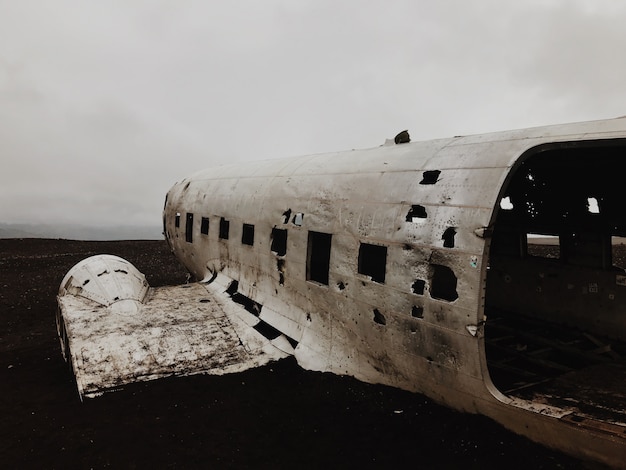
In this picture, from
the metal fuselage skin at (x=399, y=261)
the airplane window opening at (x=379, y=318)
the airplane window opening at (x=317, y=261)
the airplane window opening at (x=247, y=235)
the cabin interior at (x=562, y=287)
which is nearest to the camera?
the metal fuselage skin at (x=399, y=261)

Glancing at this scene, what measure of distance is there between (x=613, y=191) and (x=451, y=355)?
645cm

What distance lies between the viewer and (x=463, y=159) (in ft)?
22.0

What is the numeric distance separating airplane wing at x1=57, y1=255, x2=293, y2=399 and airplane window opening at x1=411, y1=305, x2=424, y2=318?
387 cm

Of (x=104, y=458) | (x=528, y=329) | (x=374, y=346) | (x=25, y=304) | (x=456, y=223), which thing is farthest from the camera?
(x=25, y=304)

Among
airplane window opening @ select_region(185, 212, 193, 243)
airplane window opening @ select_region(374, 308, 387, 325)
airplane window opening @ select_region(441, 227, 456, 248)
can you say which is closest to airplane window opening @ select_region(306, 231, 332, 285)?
airplane window opening @ select_region(374, 308, 387, 325)

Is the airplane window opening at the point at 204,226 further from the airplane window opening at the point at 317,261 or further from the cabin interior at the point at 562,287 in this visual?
the cabin interior at the point at 562,287

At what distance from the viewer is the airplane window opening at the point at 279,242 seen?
32.4 feet

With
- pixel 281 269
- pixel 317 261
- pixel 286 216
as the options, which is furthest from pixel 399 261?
pixel 281 269

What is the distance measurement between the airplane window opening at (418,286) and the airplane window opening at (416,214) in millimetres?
934

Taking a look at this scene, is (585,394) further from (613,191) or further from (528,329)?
(613,191)

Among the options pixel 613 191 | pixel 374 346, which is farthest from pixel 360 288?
pixel 613 191

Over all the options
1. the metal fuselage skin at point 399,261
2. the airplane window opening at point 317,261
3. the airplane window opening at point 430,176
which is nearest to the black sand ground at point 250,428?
the metal fuselage skin at point 399,261

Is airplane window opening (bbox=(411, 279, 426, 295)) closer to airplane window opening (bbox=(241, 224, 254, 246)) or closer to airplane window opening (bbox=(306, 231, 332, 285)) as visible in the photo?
airplane window opening (bbox=(306, 231, 332, 285))

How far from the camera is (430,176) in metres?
7.02
